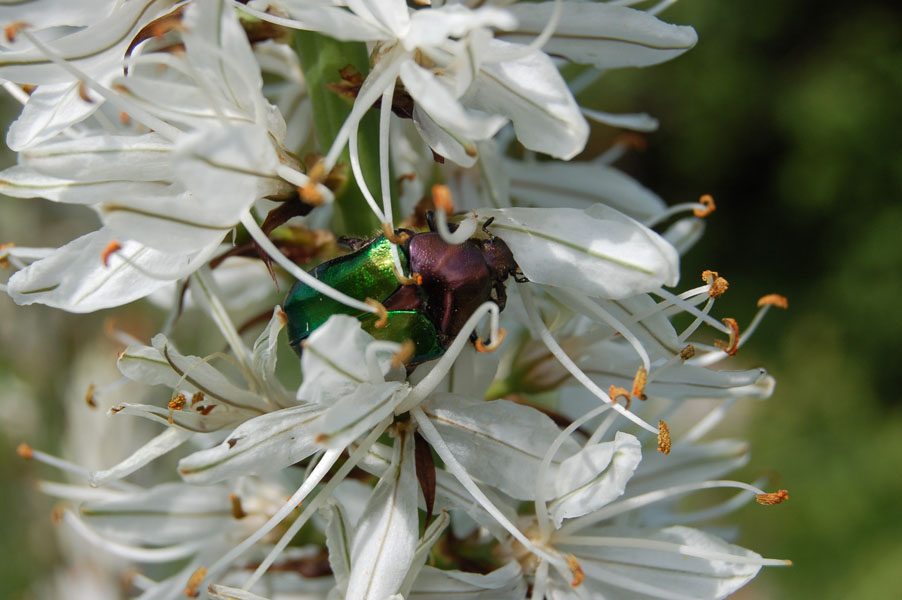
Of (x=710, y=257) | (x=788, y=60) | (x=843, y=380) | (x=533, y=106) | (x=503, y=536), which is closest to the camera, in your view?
(x=533, y=106)


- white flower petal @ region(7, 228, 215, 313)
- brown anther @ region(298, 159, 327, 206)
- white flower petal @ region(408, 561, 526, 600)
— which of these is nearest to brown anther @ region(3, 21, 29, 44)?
white flower petal @ region(7, 228, 215, 313)

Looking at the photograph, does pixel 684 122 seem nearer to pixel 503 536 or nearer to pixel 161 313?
pixel 161 313

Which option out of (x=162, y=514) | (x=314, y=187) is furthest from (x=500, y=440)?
(x=162, y=514)

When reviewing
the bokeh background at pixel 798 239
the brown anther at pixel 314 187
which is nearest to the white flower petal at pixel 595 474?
the brown anther at pixel 314 187

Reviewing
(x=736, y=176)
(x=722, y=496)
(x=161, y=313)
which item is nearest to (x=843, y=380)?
(x=722, y=496)

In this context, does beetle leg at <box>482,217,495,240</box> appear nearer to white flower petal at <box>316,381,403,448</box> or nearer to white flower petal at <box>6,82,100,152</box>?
white flower petal at <box>316,381,403,448</box>

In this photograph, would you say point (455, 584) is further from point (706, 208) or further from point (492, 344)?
point (706, 208)
